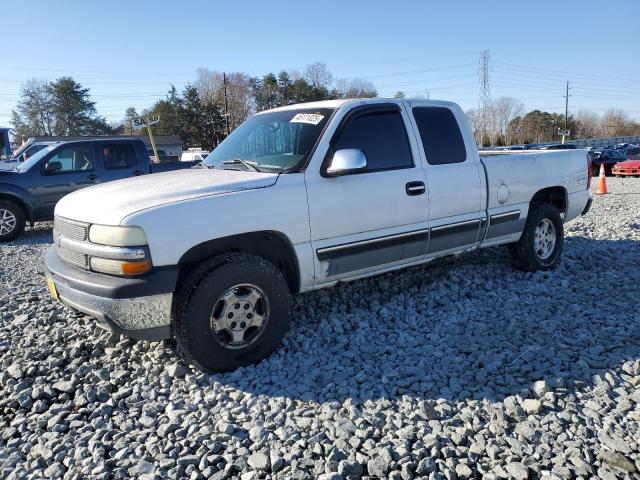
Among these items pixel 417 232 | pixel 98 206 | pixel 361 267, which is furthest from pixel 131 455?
pixel 417 232

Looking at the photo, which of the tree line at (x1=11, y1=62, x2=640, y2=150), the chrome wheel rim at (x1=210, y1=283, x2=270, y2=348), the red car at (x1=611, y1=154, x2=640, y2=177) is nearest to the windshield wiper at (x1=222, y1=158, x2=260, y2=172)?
the chrome wheel rim at (x1=210, y1=283, x2=270, y2=348)

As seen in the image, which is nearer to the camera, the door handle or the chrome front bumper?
the chrome front bumper

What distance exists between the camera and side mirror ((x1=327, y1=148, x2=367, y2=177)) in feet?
11.9

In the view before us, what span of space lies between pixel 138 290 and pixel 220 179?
105cm

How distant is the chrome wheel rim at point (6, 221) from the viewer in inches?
353

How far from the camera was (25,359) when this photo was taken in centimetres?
368

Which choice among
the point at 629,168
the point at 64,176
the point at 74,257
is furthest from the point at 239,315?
the point at 629,168

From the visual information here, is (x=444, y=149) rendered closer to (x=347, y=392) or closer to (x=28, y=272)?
(x=347, y=392)

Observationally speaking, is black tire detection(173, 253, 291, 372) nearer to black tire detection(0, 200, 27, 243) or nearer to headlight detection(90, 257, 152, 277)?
headlight detection(90, 257, 152, 277)

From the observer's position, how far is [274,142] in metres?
4.17

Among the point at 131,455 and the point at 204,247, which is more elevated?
the point at 204,247

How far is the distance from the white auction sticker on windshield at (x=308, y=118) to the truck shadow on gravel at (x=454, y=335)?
5.57 feet

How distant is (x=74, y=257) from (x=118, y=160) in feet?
24.3

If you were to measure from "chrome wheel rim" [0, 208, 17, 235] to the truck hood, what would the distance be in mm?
6273
